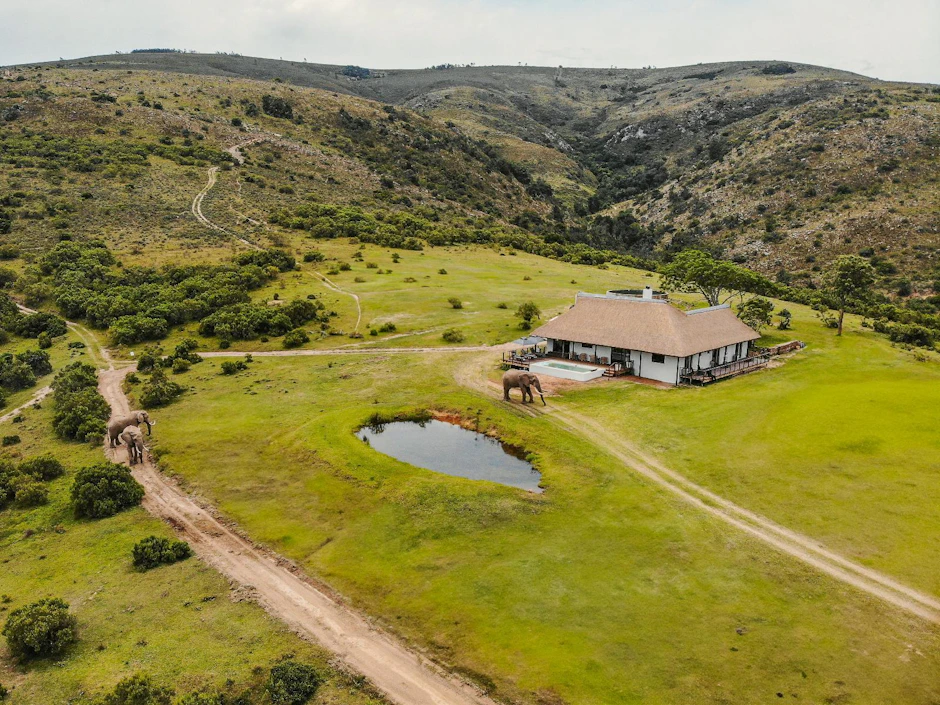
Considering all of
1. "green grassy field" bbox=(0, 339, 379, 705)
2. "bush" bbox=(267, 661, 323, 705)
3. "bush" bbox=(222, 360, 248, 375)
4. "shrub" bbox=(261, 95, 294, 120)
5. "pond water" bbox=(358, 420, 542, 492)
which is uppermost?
"shrub" bbox=(261, 95, 294, 120)

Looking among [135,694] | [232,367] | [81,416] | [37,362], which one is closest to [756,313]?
[232,367]

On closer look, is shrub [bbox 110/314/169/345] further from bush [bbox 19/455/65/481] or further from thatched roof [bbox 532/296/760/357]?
thatched roof [bbox 532/296/760/357]

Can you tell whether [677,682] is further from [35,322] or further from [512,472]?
[35,322]

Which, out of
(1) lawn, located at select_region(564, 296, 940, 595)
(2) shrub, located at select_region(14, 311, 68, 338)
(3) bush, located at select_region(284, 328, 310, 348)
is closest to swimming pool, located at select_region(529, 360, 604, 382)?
(1) lawn, located at select_region(564, 296, 940, 595)

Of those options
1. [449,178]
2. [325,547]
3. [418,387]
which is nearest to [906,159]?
[449,178]

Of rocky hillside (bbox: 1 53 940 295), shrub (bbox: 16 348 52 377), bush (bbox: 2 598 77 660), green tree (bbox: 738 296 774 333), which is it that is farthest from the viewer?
rocky hillside (bbox: 1 53 940 295)

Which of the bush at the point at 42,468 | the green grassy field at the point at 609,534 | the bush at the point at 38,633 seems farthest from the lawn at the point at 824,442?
the bush at the point at 42,468

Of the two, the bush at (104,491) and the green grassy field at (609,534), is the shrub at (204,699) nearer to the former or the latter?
the green grassy field at (609,534)
